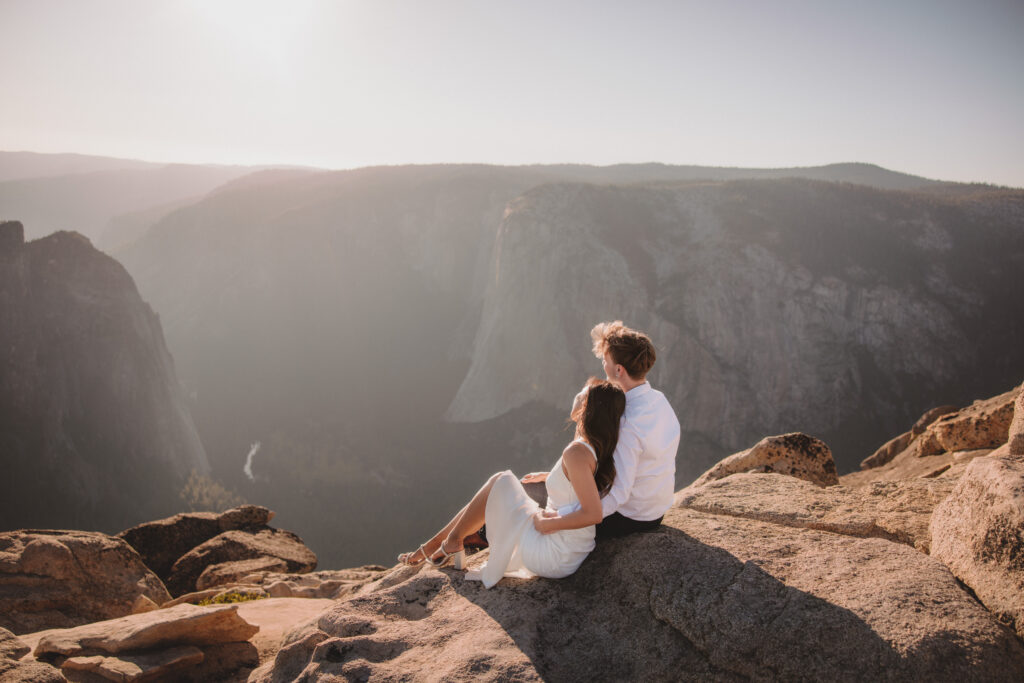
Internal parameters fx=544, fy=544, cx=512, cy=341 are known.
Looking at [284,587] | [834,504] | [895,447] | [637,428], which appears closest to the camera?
[637,428]

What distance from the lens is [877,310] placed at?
104 feet

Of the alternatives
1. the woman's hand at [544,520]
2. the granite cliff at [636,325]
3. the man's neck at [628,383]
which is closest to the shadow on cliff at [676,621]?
the woman's hand at [544,520]

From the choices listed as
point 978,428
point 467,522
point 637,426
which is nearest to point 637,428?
point 637,426

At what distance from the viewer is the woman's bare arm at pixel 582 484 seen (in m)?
3.95

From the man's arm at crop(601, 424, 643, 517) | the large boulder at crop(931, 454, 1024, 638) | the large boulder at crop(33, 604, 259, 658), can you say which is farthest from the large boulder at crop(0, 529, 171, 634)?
the large boulder at crop(931, 454, 1024, 638)

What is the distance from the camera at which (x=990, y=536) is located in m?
3.50

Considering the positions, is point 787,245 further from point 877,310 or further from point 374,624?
point 374,624

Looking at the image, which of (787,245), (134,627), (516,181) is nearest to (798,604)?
(134,627)

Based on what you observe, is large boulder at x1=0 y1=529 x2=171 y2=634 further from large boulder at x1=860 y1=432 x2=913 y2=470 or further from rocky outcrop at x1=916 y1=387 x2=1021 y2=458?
large boulder at x1=860 y1=432 x2=913 y2=470

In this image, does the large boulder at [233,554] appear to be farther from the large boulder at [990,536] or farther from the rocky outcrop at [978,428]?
the rocky outcrop at [978,428]

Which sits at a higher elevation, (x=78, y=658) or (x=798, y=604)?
(x=798, y=604)

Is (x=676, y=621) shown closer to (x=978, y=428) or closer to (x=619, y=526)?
(x=619, y=526)

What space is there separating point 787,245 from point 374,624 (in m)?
37.1

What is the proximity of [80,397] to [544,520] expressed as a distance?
31726 mm
